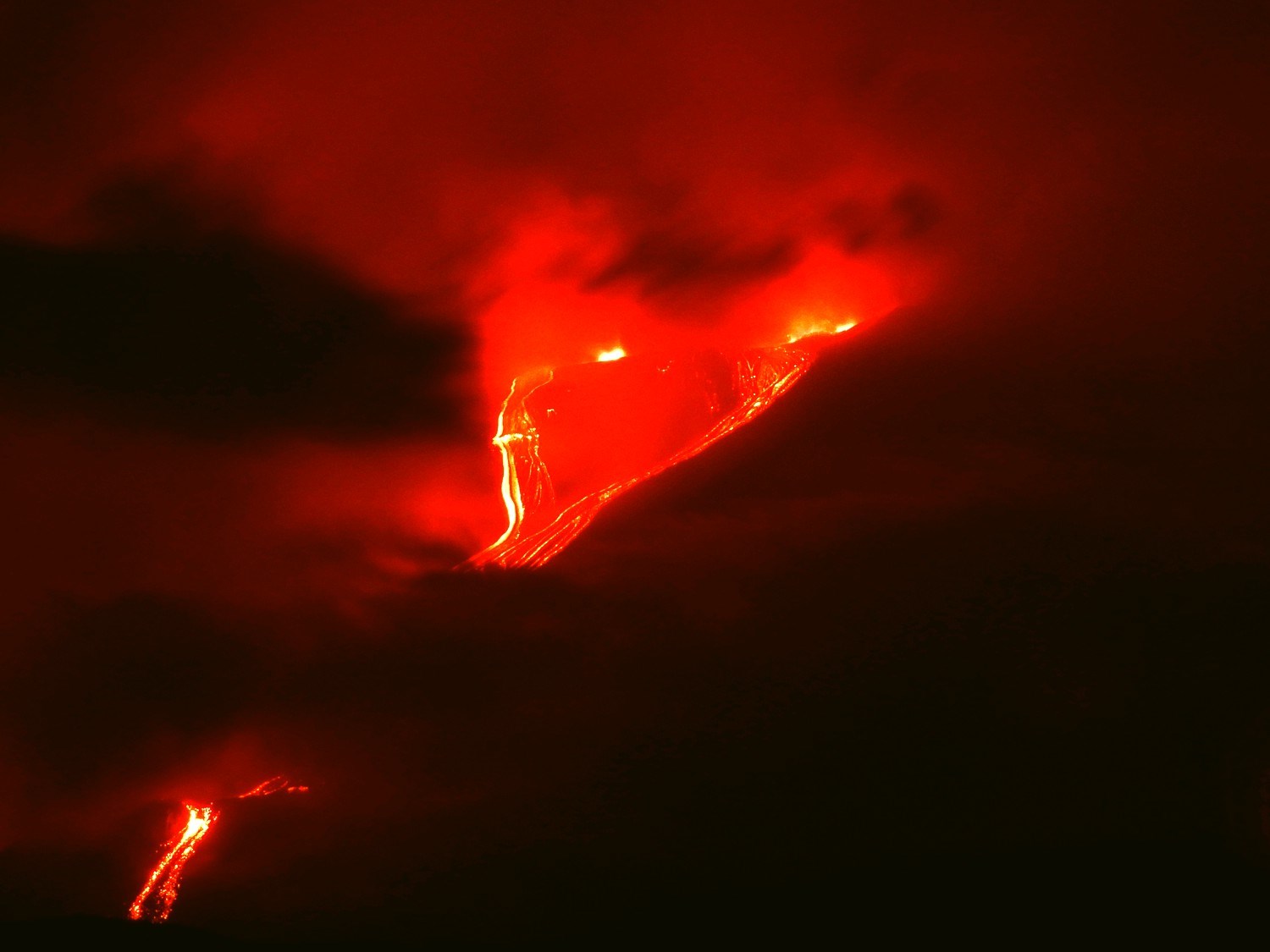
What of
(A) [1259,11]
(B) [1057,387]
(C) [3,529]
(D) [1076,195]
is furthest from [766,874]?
(A) [1259,11]

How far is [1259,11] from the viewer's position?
13.5 feet

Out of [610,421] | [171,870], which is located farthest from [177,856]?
[610,421]

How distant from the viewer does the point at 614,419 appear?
451 centimetres

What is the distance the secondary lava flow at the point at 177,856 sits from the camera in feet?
11.6

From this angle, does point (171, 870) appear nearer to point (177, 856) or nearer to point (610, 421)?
point (177, 856)

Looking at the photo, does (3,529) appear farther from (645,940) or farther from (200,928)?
(645,940)

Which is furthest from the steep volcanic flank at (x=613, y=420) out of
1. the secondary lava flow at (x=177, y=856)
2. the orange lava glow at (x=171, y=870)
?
the orange lava glow at (x=171, y=870)

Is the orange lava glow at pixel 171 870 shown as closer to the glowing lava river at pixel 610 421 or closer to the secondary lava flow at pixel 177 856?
the secondary lava flow at pixel 177 856

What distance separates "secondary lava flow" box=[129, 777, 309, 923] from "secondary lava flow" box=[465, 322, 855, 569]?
112 cm

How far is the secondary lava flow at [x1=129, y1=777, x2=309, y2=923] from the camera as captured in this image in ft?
11.6

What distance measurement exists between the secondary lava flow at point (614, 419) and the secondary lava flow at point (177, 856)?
112 cm

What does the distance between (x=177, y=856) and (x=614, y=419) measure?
232cm

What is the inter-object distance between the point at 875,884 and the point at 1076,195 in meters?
2.77

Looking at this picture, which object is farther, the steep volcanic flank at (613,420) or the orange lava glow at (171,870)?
the steep volcanic flank at (613,420)
